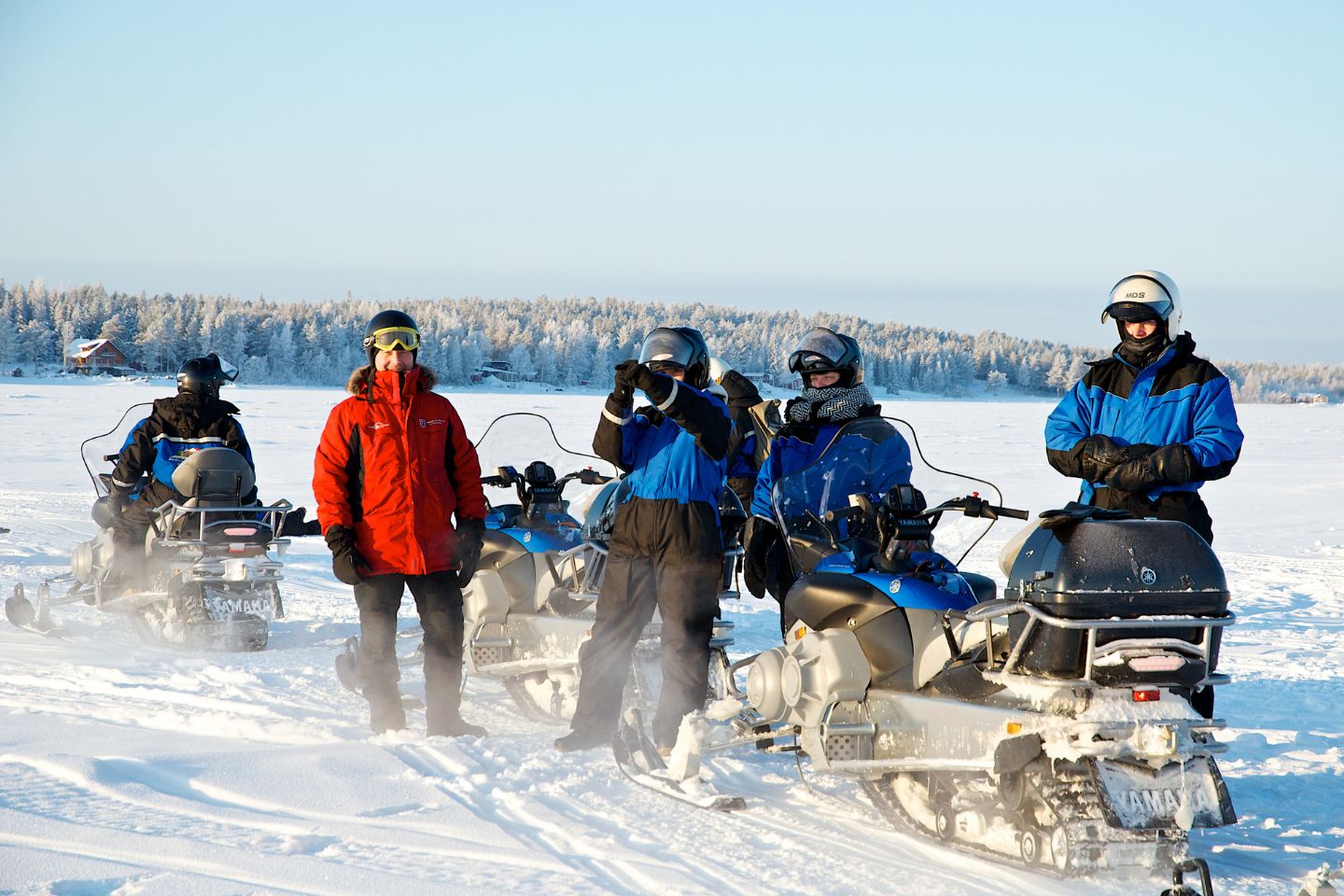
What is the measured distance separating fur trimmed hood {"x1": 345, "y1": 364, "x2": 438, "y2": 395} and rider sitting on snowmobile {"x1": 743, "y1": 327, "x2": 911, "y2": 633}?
140 cm

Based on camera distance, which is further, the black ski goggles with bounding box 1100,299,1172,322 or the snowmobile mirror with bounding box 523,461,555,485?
the snowmobile mirror with bounding box 523,461,555,485

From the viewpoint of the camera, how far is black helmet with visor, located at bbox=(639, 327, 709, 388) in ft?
15.1

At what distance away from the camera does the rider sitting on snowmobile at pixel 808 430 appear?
4512 millimetres

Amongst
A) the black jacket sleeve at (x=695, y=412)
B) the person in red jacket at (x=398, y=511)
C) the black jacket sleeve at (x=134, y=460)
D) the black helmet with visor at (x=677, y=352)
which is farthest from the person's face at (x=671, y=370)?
the black jacket sleeve at (x=134, y=460)

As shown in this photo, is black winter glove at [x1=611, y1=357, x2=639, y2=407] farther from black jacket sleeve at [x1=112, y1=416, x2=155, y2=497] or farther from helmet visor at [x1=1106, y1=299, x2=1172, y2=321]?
black jacket sleeve at [x1=112, y1=416, x2=155, y2=497]

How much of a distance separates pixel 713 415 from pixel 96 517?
4.93 metres

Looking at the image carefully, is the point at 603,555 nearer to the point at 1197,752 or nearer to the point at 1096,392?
the point at 1096,392

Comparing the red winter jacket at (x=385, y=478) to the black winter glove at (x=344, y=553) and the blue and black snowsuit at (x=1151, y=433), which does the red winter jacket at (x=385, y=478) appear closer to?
the black winter glove at (x=344, y=553)

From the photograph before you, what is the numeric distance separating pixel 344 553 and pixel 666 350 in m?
1.42

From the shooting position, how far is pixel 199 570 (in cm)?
701

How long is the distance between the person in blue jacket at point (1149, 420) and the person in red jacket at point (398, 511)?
7.54 ft

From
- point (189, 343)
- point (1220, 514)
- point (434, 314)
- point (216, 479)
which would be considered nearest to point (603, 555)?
point (216, 479)

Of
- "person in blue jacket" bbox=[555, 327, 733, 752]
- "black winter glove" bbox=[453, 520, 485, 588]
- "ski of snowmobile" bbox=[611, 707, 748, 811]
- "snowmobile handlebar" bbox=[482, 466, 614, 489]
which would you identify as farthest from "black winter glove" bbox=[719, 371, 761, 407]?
"ski of snowmobile" bbox=[611, 707, 748, 811]

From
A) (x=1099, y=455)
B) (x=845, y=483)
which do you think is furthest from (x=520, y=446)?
(x=1099, y=455)
